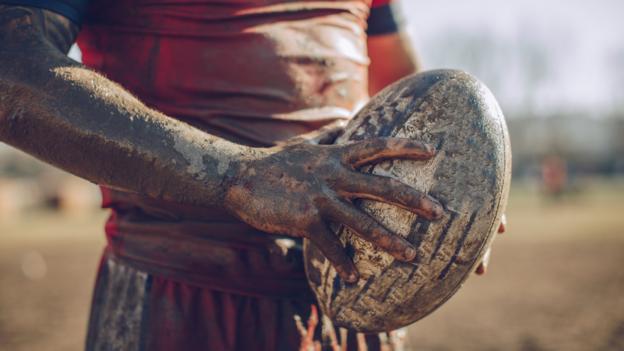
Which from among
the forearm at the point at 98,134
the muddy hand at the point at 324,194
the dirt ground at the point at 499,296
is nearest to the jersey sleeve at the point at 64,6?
the forearm at the point at 98,134

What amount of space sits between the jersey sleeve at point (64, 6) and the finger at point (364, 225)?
771 mm

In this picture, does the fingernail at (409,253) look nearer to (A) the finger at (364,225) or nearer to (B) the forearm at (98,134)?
(A) the finger at (364,225)

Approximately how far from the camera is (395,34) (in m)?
2.43

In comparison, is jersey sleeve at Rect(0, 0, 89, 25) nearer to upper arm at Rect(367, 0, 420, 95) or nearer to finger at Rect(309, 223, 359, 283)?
finger at Rect(309, 223, 359, 283)

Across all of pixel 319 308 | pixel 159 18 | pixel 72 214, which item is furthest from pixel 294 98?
pixel 72 214

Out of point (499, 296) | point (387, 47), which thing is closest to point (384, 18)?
point (387, 47)

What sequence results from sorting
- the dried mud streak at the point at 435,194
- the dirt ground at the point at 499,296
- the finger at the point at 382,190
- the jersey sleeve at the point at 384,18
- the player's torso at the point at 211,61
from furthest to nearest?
the dirt ground at the point at 499,296 < the jersey sleeve at the point at 384,18 < the player's torso at the point at 211,61 < the dried mud streak at the point at 435,194 < the finger at the point at 382,190

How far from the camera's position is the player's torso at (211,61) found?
1637 millimetres

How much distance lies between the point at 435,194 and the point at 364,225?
206mm

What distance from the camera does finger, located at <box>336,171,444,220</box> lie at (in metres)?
1.29

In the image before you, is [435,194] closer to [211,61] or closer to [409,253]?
[409,253]

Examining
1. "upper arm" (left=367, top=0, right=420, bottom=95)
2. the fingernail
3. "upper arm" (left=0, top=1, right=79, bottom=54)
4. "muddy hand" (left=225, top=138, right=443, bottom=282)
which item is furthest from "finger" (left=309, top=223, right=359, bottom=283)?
"upper arm" (left=367, top=0, right=420, bottom=95)

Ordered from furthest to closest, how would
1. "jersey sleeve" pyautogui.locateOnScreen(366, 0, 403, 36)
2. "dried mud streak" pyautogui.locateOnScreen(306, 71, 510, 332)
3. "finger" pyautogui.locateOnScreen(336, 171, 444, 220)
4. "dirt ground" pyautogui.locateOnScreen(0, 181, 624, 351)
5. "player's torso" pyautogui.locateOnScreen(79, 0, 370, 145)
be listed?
"dirt ground" pyautogui.locateOnScreen(0, 181, 624, 351), "jersey sleeve" pyautogui.locateOnScreen(366, 0, 403, 36), "player's torso" pyautogui.locateOnScreen(79, 0, 370, 145), "dried mud streak" pyautogui.locateOnScreen(306, 71, 510, 332), "finger" pyautogui.locateOnScreen(336, 171, 444, 220)

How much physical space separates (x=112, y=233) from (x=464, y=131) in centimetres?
102
